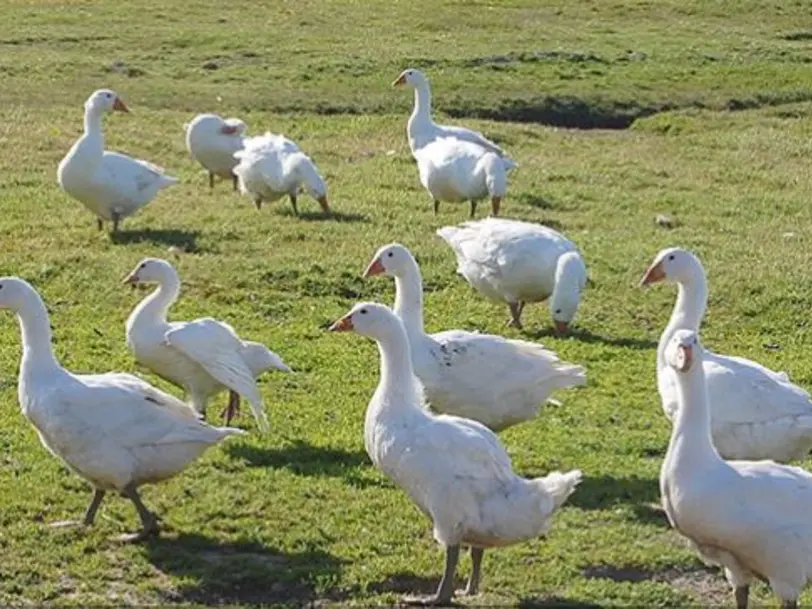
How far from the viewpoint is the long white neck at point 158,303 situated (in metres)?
10.8

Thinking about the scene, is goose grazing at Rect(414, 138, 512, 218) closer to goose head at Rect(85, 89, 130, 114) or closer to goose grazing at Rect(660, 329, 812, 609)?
goose head at Rect(85, 89, 130, 114)

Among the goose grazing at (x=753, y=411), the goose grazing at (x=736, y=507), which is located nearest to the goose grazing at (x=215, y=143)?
the goose grazing at (x=753, y=411)

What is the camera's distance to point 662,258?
1053 centimetres

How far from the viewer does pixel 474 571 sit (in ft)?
27.5

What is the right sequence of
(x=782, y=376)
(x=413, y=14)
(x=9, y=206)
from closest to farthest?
1. (x=782, y=376)
2. (x=9, y=206)
3. (x=413, y=14)

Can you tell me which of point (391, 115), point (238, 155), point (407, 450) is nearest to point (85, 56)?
point (391, 115)

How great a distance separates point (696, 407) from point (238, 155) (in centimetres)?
1133

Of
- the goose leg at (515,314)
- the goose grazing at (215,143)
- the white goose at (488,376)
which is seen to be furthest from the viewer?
the goose grazing at (215,143)

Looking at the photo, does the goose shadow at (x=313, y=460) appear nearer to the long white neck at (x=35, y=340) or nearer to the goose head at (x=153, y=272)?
the goose head at (x=153, y=272)

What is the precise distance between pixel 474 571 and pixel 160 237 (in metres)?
8.70

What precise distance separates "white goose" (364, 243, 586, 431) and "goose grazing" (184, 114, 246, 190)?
9316 mm

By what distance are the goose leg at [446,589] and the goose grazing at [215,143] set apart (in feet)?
37.9

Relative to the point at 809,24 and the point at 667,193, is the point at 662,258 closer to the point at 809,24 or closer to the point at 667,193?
the point at 667,193

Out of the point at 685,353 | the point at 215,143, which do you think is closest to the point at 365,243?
the point at 215,143
